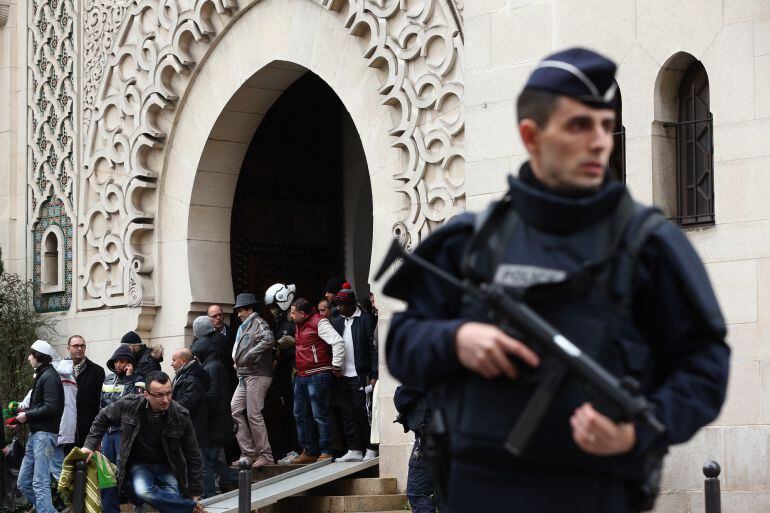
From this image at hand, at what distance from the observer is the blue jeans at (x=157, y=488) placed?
38.8ft

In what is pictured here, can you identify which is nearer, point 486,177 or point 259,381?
point 486,177

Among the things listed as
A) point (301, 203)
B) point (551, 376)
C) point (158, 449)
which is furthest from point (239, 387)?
point (551, 376)

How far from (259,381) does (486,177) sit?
3722 mm

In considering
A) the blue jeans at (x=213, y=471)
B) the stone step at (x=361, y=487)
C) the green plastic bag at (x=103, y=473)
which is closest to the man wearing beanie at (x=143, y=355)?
the blue jeans at (x=213, y=471)

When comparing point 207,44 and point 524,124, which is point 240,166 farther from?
point 524,124

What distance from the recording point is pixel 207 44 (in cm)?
1702

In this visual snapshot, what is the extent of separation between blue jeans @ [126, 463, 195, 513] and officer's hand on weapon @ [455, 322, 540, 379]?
8854mm

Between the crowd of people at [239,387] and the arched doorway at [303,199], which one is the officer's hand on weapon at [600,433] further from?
the arched doorway at [303,199]

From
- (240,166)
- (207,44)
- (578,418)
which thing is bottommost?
(578,418)

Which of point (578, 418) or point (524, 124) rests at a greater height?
point (524, 124)

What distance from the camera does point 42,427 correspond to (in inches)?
579

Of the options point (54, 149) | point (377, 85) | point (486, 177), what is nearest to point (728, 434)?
point (486, 177)

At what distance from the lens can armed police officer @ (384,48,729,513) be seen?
3.24 metres

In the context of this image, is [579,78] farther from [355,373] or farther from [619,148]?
[355,373]
